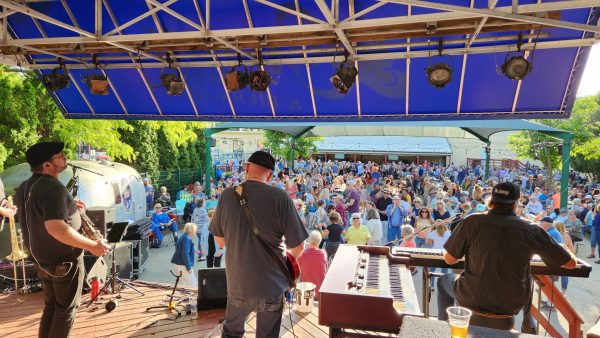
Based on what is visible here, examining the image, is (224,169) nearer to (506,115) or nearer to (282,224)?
(506,115)

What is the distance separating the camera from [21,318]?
451 centimetres

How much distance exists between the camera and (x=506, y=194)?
271 centimetres

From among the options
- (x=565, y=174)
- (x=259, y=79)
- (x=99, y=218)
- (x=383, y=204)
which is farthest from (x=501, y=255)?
(x=565, y=174)

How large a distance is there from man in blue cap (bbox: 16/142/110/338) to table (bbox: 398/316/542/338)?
89.5 inches

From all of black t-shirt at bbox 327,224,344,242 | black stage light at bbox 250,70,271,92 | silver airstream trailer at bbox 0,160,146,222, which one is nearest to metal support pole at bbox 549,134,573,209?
black t-shirt at bbox 327,224,344,242

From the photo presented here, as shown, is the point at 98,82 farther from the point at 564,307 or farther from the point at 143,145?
the point at 143,145

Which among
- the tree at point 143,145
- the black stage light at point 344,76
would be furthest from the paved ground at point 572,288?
the tree at point 143,145

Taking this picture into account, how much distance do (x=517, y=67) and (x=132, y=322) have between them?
17.0 ft

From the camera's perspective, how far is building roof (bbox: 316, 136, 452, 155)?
1204 inches

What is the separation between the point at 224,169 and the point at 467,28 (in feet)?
79.2

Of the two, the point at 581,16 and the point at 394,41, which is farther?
the point at 394,41

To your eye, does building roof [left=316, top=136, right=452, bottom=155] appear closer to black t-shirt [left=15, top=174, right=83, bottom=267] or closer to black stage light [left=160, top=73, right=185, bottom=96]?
black stage light [left=160, top=73, right=185, bottom=96]

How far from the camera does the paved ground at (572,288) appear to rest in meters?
6.42

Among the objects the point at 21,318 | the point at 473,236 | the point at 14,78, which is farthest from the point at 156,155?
the point at 473,236
